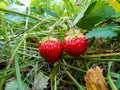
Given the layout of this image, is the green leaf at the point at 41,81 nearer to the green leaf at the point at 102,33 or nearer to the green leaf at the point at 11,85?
the green leaf at the point at 11,85

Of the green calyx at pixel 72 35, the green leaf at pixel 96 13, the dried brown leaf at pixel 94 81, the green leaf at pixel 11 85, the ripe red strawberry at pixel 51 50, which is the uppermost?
the green leaf at pixel 96 13

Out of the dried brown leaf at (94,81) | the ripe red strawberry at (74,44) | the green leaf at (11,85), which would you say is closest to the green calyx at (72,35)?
the ripe red strawberry at (74,44)

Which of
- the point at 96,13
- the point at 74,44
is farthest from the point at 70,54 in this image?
the point at 96,13

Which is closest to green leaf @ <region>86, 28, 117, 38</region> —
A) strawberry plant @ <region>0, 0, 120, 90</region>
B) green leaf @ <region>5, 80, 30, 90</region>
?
strawberry plant @ <region>0, 0, 120, 90</region>

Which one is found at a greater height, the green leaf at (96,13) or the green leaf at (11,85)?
the green leaf at (96,13)

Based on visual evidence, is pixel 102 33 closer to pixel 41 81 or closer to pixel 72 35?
pixel 72 35

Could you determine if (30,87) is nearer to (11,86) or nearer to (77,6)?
(11,86)

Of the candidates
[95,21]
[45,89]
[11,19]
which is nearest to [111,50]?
[95,21]
